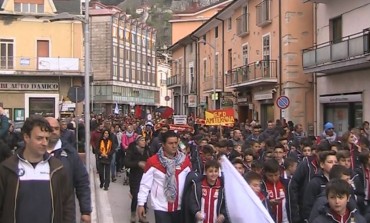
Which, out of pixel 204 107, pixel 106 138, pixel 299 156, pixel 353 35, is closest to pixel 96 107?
pixel 204 107

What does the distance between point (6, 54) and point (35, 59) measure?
2064 millimetres

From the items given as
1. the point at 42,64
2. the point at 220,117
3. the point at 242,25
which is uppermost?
the point at 242,25

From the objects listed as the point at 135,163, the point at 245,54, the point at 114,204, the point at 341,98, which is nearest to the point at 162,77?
the point at 245,54

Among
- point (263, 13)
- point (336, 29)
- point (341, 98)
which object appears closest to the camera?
point (341, 98)

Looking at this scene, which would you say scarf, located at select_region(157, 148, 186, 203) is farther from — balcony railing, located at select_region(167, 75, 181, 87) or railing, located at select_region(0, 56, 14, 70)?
balcony railing, located at select_region(167, 75, 181, 87)

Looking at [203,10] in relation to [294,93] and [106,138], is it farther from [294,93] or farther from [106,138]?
[106,138]

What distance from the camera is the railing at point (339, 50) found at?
2148 centimetres

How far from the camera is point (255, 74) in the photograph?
111 ft

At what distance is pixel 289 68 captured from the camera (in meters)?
30.5

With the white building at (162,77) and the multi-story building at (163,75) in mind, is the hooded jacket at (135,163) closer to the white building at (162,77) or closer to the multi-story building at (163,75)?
the multi-story building at (163,75)

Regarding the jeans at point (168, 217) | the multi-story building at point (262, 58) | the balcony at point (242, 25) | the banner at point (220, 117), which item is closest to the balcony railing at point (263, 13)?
the multi-story building at point (262, 58)

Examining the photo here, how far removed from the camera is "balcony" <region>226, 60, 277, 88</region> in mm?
32094

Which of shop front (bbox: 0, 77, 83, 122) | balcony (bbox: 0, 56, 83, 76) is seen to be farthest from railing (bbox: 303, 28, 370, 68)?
shop front (bbox: 0, 77, 83, 122)

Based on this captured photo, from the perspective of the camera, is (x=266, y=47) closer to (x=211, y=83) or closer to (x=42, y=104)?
(x=211, y=83)
